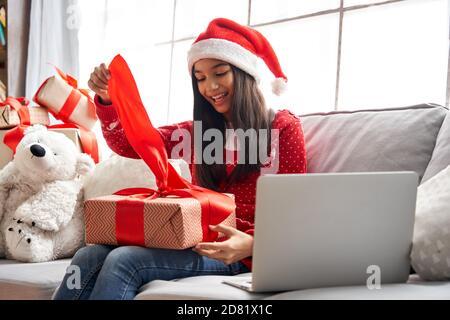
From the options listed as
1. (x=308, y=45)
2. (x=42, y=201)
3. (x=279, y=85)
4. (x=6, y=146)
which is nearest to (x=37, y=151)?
(x=42, y=201)

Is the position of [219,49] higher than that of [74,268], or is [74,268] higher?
[219,49]

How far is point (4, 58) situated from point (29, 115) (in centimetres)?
87

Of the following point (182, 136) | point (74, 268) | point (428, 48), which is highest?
point (428, 48)

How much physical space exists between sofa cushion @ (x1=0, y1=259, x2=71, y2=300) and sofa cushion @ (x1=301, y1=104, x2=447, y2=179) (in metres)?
0.71

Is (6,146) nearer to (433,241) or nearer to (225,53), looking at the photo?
(225,53)

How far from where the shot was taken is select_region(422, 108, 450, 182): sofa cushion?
117cm

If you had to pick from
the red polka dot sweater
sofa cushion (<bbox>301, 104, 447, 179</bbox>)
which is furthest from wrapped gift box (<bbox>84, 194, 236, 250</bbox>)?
sofa cushion (<bbox>301, 104, 447, 179</bbox>)

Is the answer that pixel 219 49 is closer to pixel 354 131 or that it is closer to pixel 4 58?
pixel 354 131

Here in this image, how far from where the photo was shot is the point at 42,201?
61.4 inches

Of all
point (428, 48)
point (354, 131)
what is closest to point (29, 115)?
point (354, 131)

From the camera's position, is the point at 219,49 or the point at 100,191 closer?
the point at 219,49

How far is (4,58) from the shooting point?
2.78 metres

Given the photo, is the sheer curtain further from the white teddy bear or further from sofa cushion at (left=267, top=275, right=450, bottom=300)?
sofa cushion at (left=267, top=275, right=450, bottom=300)

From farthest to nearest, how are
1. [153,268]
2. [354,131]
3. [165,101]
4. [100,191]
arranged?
[165,101], [100,191], [354,131], [153,268]
